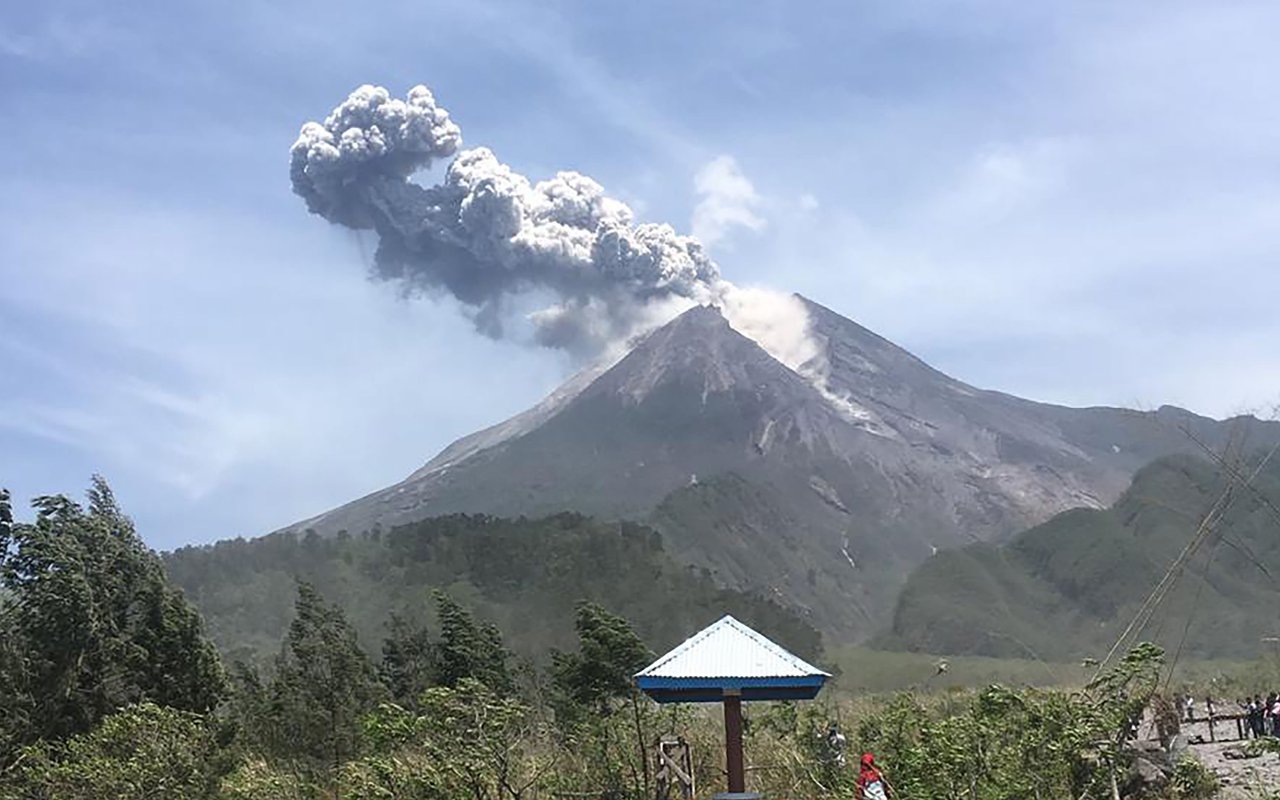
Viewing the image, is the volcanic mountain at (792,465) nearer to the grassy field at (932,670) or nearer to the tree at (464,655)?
the grassy field at (932,670)

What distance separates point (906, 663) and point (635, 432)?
55951 millimetres

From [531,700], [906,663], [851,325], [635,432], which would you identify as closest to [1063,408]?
[851,325]

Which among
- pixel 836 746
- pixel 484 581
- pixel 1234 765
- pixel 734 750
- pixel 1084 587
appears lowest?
pixel 1234 765

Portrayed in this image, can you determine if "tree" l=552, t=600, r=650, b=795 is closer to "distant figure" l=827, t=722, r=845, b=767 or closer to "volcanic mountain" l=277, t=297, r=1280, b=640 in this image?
"distant figure" l=827, t=722, r=845, b=767

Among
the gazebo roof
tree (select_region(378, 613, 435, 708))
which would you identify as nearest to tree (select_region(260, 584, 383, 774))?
tree (select_region(378, 613, 435, 708))

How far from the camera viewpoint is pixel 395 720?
1425cm

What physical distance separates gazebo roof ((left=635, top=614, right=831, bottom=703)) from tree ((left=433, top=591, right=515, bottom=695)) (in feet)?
59.6

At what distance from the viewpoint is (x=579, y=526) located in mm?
87438

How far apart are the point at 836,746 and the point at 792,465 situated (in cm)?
10653

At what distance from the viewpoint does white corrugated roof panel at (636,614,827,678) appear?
11.4 m

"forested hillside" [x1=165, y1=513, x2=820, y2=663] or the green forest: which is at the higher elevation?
→ "forested hillside" [x1=165, y1=513, x2=820, y2=663]

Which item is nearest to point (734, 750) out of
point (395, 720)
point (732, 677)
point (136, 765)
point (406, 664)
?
point (732, 677)

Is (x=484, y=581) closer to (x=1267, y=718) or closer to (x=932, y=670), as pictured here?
(x=932, y=670)

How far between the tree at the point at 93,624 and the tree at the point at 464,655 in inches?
266
